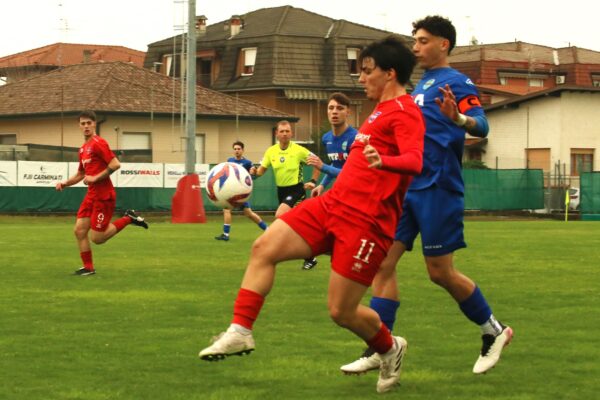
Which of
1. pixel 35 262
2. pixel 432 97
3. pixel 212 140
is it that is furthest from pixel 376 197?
pixel 212 140

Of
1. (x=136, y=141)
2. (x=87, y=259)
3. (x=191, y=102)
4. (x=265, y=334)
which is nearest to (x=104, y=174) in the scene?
(x=87, y=259)

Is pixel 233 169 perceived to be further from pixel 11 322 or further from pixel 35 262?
pixel 11 322

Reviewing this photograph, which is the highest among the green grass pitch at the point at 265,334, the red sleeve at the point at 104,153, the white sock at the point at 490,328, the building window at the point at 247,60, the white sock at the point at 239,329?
the building window at the point at 247,60

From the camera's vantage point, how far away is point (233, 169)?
65.2 feet

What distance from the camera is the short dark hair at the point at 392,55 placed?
7152mm

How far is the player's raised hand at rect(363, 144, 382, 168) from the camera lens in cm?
665

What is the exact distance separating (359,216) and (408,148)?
18.7 inches

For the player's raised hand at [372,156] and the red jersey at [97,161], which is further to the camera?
the red jersey at [97,161]

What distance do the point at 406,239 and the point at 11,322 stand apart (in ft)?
14.1

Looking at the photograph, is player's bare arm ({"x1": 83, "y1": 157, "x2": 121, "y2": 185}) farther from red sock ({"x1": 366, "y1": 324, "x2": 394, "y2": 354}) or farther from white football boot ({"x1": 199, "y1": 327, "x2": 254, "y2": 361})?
white football boot ({"x1": 199, "y1": 327, "x2": 254, "y2": 361})

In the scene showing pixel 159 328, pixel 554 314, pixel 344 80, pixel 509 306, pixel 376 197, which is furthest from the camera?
pixel 344 80

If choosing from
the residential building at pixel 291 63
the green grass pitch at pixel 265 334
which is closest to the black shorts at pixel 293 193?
the green grass pitch at pixel 265 334

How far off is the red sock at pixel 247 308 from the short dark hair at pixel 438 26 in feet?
8.36

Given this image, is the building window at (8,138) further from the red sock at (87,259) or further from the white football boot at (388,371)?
the white football boot at (388,371)
